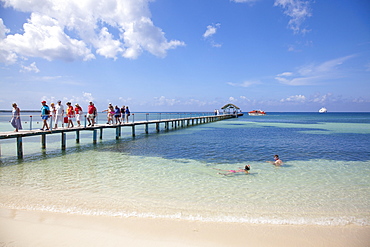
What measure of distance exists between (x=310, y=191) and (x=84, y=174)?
784 cm

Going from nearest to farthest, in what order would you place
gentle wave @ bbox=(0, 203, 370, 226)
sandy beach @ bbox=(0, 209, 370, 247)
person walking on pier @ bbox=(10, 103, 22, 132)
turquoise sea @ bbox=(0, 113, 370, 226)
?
sandy beach @ bbox=(0, 209, 370, 247) → gentle wave @ bbox=(0, 203, 370, 226) → turquoise sea @ bbox=(0, 113, 370, 226) → person walking on pier @ bbox=(10, 103, 22, 132)

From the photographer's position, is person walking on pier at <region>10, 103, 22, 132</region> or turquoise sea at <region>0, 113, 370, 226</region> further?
person walking on pier at <region>10, 103, 22, 132</region>

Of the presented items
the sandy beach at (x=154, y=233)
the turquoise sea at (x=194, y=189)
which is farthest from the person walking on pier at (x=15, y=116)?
the sandy beach at (x=154, y=233)

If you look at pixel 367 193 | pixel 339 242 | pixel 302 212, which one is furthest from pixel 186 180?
pixel 367 193

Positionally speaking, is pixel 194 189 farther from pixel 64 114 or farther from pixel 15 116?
pixel 64 114

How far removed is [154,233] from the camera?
14.2 feet

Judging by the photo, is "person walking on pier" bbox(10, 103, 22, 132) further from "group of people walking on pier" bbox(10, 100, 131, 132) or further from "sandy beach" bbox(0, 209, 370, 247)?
"sandy beach" bbox(0, 209, 370, 247)

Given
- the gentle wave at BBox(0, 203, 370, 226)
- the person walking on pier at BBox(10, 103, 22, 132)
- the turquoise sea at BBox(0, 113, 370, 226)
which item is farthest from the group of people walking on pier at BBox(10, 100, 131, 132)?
the gentle wave at BBox(0, 203, 370, 226)

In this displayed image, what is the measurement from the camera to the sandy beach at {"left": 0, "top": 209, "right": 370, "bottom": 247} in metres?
4.00

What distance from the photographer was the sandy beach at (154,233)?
3996 millimetres

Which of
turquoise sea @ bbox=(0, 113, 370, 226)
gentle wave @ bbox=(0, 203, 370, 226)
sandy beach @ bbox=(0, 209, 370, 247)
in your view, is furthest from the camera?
turquoise sea @ bbox=(0, 113, 370, 226)

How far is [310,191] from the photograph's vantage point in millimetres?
7016

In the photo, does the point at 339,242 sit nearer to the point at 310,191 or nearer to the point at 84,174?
the point at 310,191

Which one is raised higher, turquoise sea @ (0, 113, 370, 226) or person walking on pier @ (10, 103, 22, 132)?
person walking on pier @ (10, 103, 22, 132)
